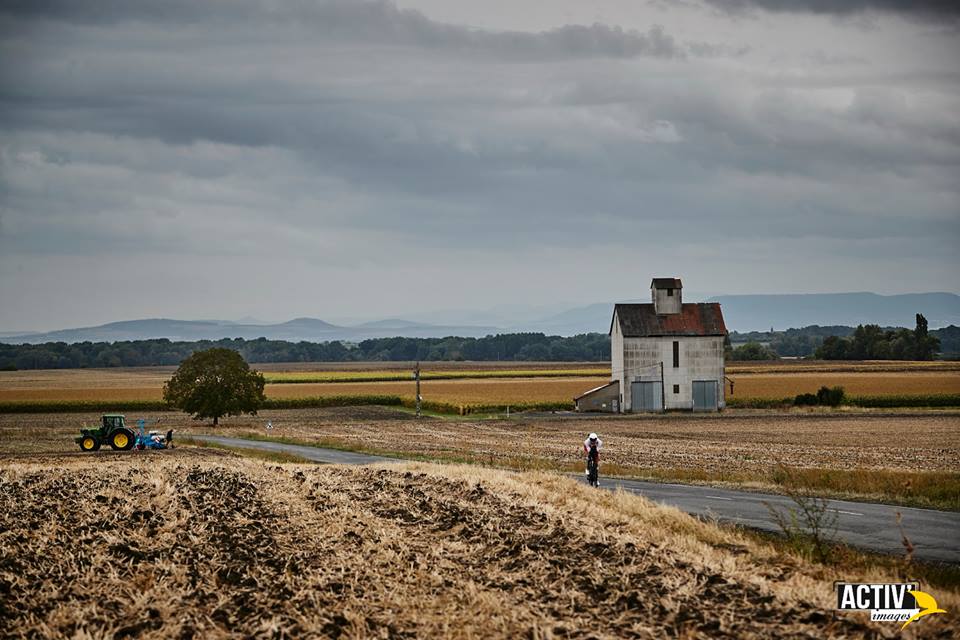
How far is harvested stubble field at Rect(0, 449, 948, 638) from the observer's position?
15000 mm

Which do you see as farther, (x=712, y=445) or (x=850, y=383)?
(x=850, y=383)

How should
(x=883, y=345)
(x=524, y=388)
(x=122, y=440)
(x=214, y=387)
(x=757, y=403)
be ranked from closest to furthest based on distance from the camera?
(x=122, y=440)
(x=214, y=387)
(x=757, y=403)
(x=524, y=388)
(x=883, y=345)

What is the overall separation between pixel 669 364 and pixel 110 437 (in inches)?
1823

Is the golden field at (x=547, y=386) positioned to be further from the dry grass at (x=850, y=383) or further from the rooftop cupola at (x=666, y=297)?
the rooftop cupola at (x=666, y=297)

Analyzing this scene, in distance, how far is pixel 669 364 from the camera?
84.2 metres

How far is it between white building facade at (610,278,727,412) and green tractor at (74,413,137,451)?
42643 mm

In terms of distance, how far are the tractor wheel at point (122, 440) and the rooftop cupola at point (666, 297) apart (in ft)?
153

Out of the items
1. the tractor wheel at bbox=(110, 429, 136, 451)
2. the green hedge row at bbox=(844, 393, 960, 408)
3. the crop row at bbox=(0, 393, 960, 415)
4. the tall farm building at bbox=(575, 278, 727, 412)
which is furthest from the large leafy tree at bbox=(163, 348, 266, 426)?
the green hedge row at bbox=(844, 393, 960, 408)

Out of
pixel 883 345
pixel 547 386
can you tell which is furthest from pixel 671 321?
pixel 883 345

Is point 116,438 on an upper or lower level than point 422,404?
upper

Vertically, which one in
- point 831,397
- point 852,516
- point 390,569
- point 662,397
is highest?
point 390,569

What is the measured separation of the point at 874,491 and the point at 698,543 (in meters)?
16.7

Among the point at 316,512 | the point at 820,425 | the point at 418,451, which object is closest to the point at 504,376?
the point at 820,425

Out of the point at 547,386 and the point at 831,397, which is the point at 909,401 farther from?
the point at 547,386
